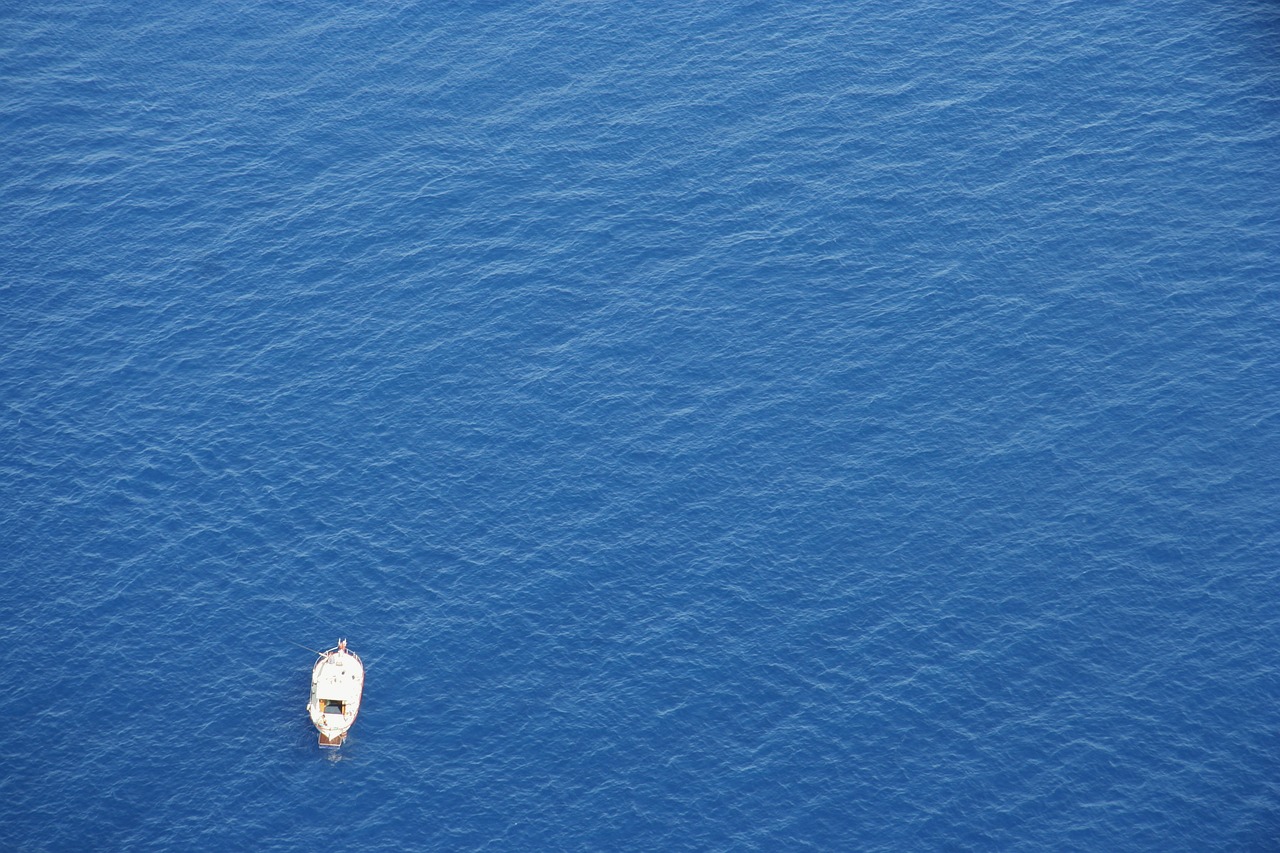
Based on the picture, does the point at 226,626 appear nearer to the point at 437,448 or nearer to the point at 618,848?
the point at 437,448

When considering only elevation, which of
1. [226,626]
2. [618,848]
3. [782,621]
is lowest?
[618,848]

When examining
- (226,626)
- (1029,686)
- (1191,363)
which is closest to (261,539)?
(226,626)

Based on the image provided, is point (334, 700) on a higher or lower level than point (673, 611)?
higher

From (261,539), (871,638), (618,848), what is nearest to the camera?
(618,848)

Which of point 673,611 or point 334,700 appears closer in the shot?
point 334,700

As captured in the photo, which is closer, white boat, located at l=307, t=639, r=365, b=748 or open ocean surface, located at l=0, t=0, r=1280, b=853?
open ocean surface, located at l=0, t=0, r=1280, b=853

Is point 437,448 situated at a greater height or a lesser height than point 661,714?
greater

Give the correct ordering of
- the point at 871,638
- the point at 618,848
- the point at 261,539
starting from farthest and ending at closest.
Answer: the point at 261,539 → the point at 871,638 → the point at 618,848

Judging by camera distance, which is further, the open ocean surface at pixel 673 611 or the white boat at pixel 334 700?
the white boat at pixel 334 700
